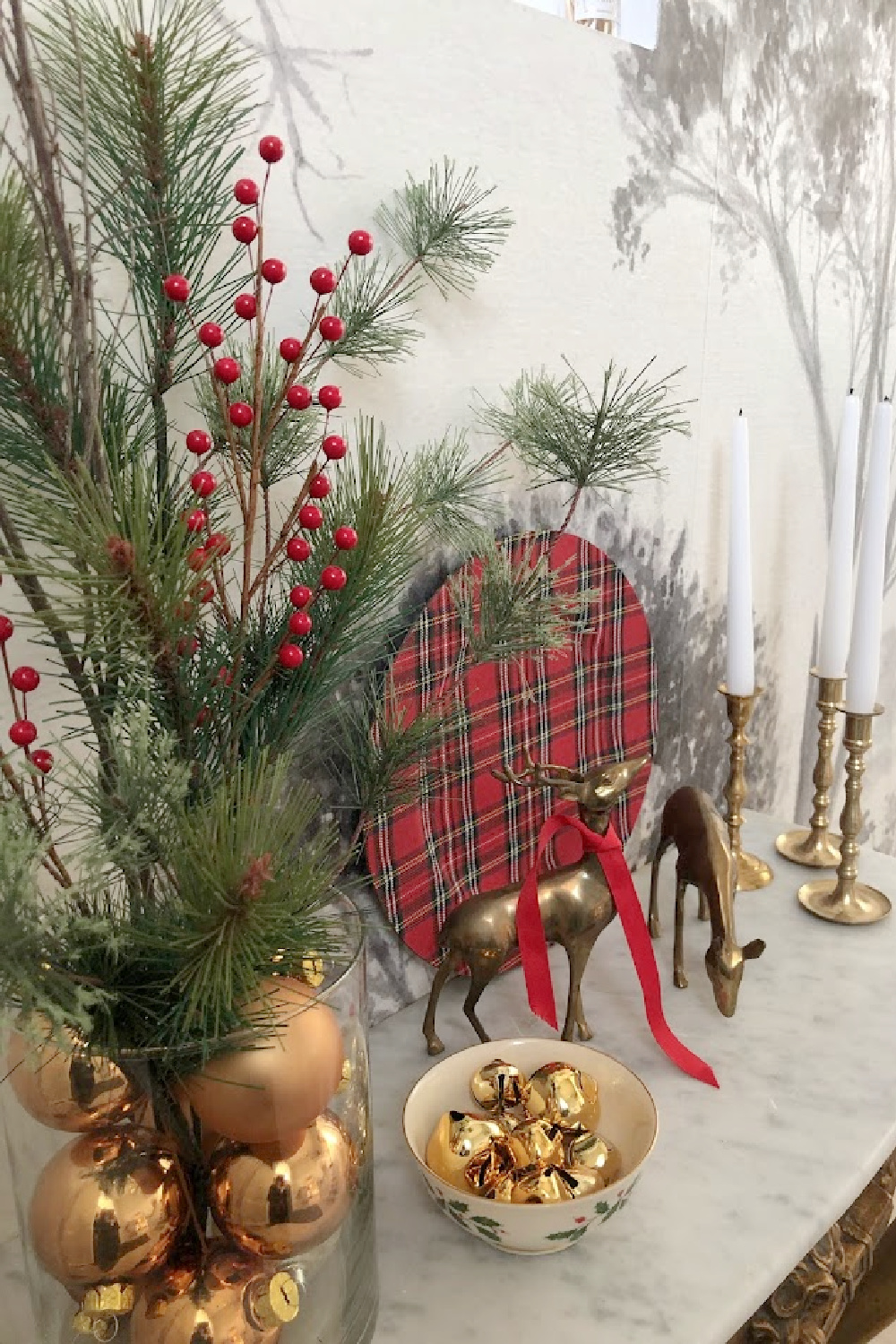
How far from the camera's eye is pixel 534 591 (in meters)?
0.66

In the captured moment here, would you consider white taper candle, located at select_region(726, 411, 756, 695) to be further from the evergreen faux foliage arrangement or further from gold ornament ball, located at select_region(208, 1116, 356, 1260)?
gold ornament ball, located at select_region(208, 1116, 356, 1260)

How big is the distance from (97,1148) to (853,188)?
1.18 metres

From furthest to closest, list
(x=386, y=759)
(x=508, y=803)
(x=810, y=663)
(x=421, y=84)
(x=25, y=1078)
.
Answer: (x=810, y=663) → (x=508, y=803) → (x=421, y=84) → (x=386, y=759) → (x=25, y=1078)

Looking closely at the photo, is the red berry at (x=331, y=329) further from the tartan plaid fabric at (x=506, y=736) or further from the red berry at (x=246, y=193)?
the tartan plaid fabric at (x=506, y=736)

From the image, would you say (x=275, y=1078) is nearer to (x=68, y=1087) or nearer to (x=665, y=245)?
(x=68, y=1087)

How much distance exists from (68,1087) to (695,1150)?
1.35ft

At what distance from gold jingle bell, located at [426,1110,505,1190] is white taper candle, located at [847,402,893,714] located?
1.80 feet

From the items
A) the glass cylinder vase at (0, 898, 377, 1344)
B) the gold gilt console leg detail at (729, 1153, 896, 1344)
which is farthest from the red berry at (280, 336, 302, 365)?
the gold gilt console leg detail at (729, 1153, 896, 1344)

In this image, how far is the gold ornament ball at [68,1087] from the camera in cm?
41

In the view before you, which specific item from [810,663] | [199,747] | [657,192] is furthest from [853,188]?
[199,747]

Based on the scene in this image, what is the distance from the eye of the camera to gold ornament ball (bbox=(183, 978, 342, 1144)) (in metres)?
0.41

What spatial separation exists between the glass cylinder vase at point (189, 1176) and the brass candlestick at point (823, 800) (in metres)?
0.68

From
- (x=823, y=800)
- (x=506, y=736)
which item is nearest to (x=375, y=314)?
(x=506, y=736)

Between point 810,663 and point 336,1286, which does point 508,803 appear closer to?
point 336,1286
